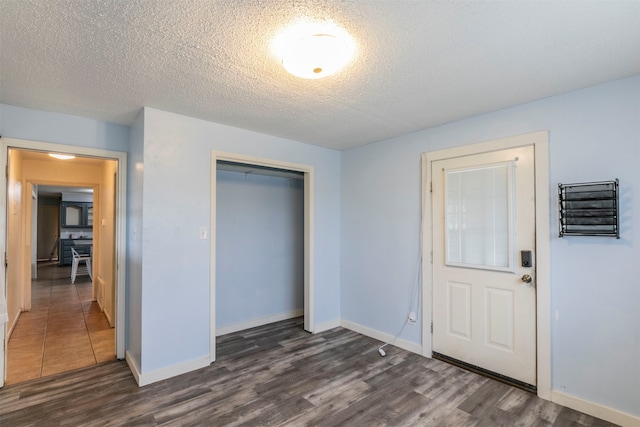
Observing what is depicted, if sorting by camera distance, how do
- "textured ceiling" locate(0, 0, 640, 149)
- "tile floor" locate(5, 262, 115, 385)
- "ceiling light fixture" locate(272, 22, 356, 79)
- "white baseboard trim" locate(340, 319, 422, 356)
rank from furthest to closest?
1. "white baseboard trim" locate(340, 319, 422, 356)
2. "tile floor" locate(5, 262, 115, 385)
3. "ceiling light fixture" locate(272, 22, 356, 79)
4. "textured ceiling" locate(0, 0, 640, 149)

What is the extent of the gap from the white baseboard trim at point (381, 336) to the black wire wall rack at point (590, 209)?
6.05ft

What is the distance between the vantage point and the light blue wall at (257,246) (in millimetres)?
4000

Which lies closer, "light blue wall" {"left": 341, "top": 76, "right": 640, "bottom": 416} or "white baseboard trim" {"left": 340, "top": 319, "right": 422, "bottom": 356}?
"light blue wall" {"left": 341, "top": 76, "right": 640, "bottom": 416}

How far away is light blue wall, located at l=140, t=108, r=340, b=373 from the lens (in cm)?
270

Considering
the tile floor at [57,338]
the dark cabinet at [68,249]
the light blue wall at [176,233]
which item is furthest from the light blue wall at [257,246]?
the dark cabinet at [68,249]

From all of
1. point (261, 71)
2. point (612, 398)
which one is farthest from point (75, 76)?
point (612, 398)

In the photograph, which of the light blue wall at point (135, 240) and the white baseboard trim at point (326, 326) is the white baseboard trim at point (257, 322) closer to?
the white baseboard trim at point (326, 326)

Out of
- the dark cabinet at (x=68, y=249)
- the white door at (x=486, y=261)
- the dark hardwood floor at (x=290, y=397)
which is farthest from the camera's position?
the dark cabinet at (x=68, y=249)

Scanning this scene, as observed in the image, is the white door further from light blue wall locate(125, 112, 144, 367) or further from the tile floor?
the tile floor

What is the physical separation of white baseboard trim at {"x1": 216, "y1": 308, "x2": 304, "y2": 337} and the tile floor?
3.91ft

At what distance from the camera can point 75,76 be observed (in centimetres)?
212

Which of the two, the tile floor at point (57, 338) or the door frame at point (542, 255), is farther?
the tile floor at point (57, 338)

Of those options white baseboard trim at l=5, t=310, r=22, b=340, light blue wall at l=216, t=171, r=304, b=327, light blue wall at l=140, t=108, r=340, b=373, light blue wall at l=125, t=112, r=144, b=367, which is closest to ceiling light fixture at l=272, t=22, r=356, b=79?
light blue wall at l=140, t=108, r=340, b=373

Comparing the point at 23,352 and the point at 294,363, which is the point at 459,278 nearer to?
the point at 294,363
